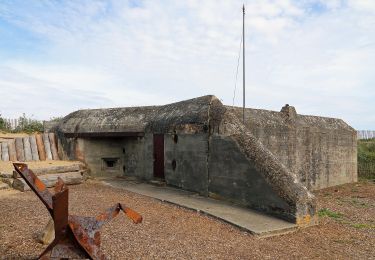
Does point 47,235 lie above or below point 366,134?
below

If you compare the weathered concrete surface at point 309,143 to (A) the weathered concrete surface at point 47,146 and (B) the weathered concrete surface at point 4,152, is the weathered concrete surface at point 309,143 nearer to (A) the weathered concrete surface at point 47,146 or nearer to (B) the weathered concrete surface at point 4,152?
(A) the weathered concrete surface at point 47,146

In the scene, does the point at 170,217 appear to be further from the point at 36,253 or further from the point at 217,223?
the point at 36,253

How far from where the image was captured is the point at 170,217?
6863mm

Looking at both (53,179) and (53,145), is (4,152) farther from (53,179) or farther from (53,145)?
(53,179)

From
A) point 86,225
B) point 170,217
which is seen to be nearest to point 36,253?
point 86,225

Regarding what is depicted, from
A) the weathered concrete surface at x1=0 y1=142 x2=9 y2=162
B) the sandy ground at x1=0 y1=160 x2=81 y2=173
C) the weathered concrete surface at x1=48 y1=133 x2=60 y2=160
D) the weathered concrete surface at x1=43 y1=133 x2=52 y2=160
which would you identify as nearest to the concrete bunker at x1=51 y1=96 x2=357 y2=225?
the weathered concrete surface at x1=48 y1=133 x2=60 y2=160

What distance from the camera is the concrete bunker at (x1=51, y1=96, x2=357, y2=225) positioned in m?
7.41

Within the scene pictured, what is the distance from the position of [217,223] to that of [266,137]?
4170mm

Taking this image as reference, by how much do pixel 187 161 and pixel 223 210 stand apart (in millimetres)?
2172

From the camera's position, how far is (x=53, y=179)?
9672mm

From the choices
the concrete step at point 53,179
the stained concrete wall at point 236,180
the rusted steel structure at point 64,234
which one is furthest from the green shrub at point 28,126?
the rusted steel structure at point 64,234

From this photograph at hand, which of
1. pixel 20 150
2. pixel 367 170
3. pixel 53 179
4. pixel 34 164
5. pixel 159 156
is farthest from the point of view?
pixel 367 170

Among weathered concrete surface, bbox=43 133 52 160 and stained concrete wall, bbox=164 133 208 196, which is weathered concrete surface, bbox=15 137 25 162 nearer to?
weathered concrete surface, bbox=43 133 52 160

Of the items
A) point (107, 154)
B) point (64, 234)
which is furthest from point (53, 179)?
point (64, 234)
